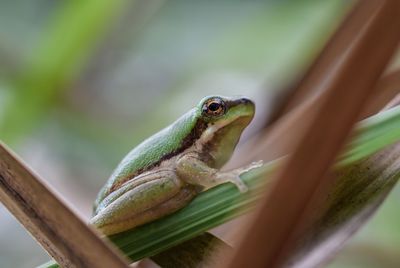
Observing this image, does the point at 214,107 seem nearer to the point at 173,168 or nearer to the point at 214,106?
the point at 214,106

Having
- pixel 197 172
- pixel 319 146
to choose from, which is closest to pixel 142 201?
pixel 197 172

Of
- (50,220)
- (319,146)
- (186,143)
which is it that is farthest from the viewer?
(186,143)

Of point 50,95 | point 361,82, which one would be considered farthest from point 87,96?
point 361,82

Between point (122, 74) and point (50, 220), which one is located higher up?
point (50, 220)

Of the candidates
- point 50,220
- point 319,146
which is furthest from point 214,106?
point 319,146

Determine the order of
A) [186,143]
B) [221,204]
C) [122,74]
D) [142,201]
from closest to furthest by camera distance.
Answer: [221,204], [142,201], [186,143], [122,74]

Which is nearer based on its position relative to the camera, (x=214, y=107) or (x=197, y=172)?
(x=197, y=172)
